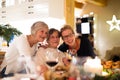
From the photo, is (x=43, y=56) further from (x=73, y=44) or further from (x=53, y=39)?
(x=73, y=44)

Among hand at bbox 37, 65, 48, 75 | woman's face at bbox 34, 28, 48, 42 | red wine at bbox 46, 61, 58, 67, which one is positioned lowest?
hand at bbox 37, 65, 48, 75

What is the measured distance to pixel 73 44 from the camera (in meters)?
2.03

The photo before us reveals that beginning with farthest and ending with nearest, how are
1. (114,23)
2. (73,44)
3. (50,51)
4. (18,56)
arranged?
(114,23) < (73,44) < (18,56) < (50,51)

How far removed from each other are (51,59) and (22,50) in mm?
250

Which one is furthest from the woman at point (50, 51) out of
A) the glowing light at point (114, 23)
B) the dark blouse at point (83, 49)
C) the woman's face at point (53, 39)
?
the glowing light at point (114, 23)

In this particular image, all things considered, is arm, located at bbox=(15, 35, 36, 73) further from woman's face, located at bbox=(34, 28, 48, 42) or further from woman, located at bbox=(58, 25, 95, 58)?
woman, located at bbox=(58, 25, 95, 58)

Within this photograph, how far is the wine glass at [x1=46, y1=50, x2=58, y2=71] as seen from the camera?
4.94 ft

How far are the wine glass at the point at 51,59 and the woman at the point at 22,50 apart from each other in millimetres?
139

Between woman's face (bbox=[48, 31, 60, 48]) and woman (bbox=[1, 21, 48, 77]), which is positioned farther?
woman's face (bbox=[48, 31, 60, 48])

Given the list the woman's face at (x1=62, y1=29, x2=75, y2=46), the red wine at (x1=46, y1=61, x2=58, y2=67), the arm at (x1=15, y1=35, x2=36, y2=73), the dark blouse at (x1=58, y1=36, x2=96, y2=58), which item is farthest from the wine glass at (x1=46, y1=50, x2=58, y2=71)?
the dark blouse at (x1=58, y1=36, x2=96, y2=58)

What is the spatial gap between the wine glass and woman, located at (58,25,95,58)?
0.28 metres

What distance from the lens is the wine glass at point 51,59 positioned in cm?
150

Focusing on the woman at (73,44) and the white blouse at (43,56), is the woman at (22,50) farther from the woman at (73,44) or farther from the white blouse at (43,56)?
the woman at (73,44)

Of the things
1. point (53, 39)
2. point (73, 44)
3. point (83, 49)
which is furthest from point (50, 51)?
point (83, 49)
